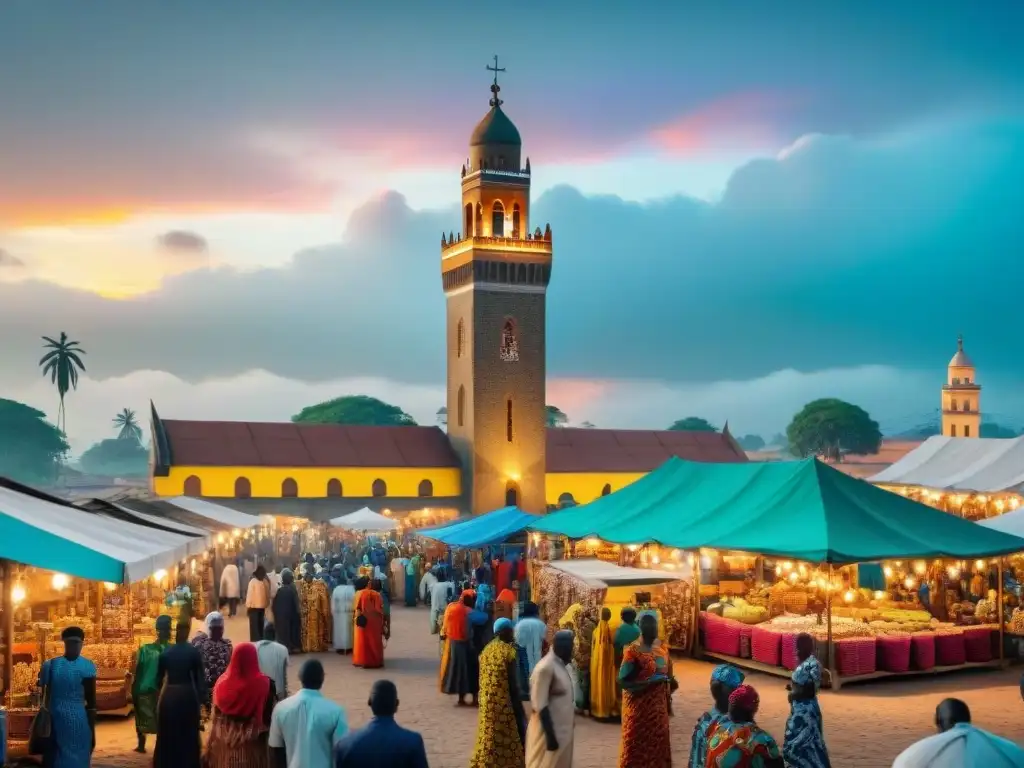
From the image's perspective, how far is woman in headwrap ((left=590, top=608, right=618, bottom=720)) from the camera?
1309 centimetres

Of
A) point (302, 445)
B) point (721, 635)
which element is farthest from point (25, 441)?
point (721, 635)

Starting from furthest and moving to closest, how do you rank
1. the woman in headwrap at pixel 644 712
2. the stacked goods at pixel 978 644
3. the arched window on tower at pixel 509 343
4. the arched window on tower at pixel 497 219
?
1. the arched window on tower at pixel 497 219
2. the arched window on tower at pixel 509 343
3. the stacked goods at pixel 978 644
4. the woman in headwrap at pixel 644 712

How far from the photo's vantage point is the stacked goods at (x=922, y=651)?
645 inches

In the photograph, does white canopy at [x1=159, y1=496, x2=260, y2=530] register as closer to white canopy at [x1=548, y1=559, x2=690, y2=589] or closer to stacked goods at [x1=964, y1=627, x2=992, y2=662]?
white canopy at [x1=548, y1=559, x2=690, y2=589]

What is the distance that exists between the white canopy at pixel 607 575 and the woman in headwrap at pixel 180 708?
21.8ft

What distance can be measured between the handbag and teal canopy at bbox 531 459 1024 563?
368 inches

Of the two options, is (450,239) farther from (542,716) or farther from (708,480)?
(542,716)

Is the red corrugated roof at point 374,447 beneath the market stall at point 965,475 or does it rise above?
above

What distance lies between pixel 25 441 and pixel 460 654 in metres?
118

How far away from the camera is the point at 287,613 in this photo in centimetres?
1844

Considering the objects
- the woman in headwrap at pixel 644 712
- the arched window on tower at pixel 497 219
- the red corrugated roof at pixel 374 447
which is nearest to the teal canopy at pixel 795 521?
the woman in headwrap at pixel 644 712

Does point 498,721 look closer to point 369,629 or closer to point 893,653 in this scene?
point 369,629

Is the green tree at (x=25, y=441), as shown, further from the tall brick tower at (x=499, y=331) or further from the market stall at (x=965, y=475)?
the market stall at (x=965, y=475)

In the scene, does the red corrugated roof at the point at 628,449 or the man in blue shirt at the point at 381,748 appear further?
the red corrugated roof at the point at 628,449
